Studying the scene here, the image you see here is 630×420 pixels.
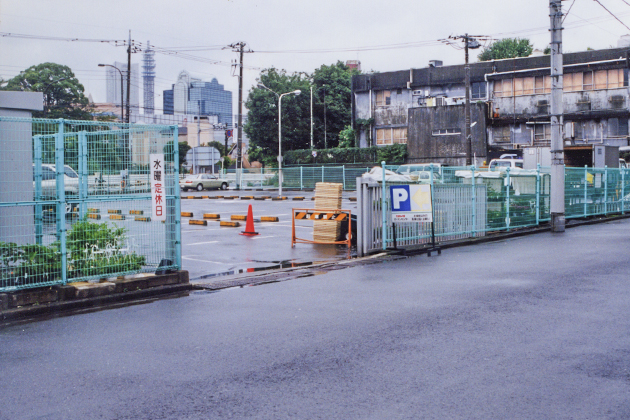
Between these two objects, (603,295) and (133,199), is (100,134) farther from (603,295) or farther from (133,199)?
(603,295)

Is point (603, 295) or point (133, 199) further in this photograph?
point (133, 199)

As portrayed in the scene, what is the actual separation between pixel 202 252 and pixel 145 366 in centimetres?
890

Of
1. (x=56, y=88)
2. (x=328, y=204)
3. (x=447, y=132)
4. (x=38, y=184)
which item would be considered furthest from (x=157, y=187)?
(x=56, y=88)

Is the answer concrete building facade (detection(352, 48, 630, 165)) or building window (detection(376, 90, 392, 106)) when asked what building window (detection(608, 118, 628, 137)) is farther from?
building window (detection(376, 90, 392, 106))

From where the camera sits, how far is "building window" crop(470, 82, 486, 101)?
56625 mm

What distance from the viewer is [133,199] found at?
10.1 meters

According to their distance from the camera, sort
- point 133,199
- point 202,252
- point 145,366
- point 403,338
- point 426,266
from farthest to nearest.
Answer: point 202,252 < point 426,266 < point 133,199 < point 403,338 < point 145,366

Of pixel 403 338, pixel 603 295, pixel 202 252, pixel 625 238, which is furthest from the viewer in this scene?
pixel 625 238

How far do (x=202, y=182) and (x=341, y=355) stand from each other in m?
49.6

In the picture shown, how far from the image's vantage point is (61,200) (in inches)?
358

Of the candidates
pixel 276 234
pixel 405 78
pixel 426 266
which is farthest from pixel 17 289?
pixel 405 78

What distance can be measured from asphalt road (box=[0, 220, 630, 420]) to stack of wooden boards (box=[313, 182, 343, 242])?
17.6 ft

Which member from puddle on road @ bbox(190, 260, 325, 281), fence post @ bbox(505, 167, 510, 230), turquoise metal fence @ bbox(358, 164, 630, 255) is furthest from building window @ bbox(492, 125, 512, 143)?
puddle on road @ bbox(190, 260, 325, 281)

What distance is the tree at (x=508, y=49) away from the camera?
7488 cm
